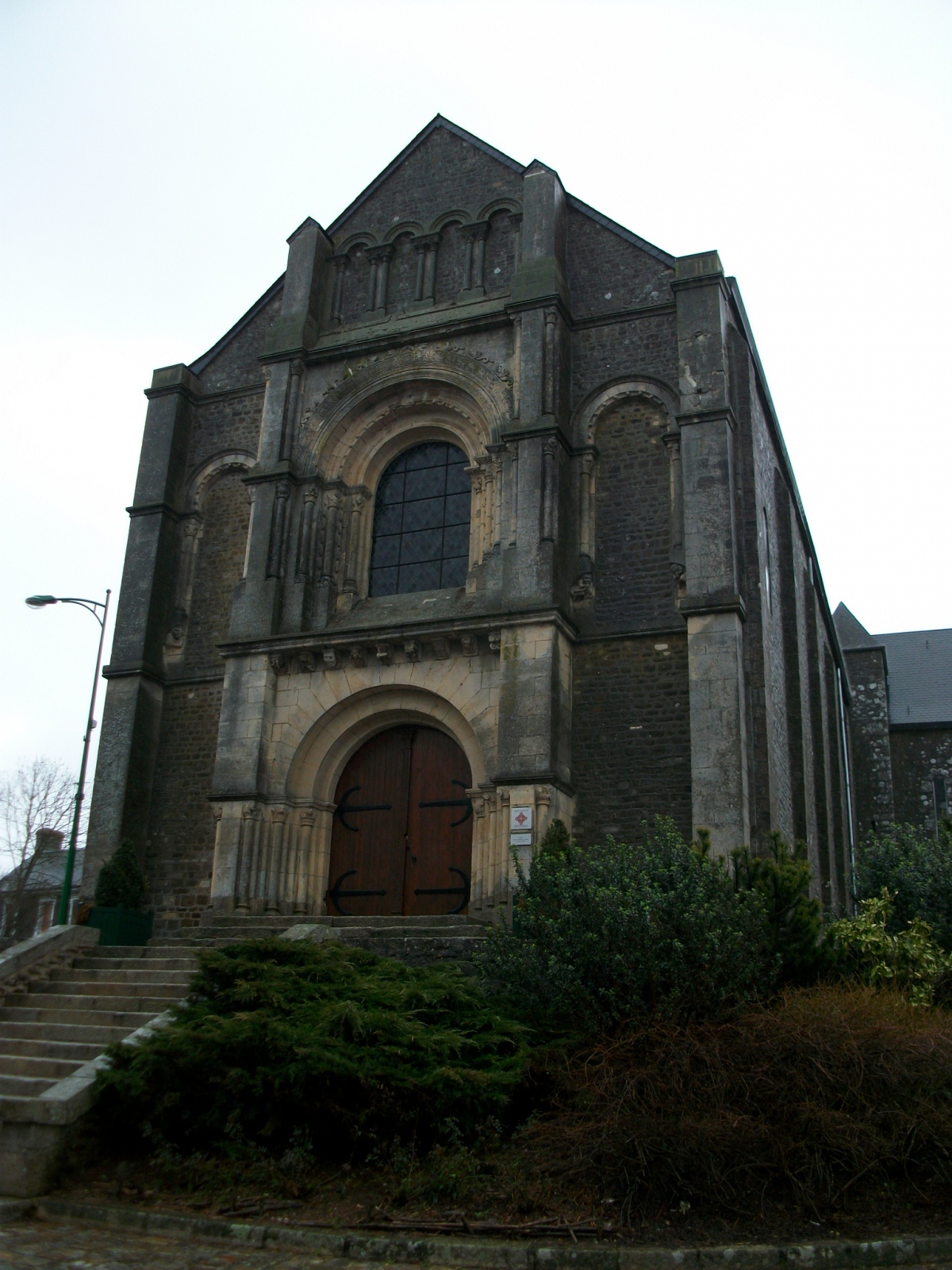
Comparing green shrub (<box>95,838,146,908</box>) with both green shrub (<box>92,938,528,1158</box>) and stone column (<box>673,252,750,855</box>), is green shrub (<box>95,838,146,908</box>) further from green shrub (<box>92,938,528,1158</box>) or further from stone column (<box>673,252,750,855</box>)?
stone column (<box>673,252,750,855</box>)

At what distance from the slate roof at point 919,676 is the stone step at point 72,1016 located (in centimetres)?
2399

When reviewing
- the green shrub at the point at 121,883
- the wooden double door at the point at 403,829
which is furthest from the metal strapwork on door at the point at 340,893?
the green shrub at the point at 121,883

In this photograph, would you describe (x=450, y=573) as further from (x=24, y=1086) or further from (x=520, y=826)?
(x=24, y=1086)

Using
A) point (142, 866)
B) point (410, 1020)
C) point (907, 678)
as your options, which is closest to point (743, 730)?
point (410, 1020)

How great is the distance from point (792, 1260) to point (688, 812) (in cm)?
777

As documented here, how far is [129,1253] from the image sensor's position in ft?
21.1

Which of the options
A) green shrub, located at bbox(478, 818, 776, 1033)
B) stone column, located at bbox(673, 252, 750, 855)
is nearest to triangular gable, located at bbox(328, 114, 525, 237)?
stone column, located at bbox(673, 252, 750, 855)

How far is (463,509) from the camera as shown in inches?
660

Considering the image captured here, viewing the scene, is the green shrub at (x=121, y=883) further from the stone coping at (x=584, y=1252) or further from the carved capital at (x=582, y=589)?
the stone coping at (x=584, y=1252)

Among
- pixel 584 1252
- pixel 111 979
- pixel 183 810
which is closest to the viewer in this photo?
pixel 584 1252

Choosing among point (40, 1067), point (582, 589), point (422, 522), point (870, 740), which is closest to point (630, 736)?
point (582, 589)

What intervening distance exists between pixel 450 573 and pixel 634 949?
833 centimetres

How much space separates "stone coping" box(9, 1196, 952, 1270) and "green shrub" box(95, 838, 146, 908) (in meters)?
8.59

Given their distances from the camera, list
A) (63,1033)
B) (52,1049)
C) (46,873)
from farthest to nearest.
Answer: (46,873) < (63,1033) < (52,1049)
